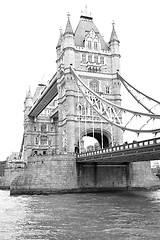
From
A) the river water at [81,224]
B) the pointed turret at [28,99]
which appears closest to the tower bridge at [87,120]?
the river water at [81,224]

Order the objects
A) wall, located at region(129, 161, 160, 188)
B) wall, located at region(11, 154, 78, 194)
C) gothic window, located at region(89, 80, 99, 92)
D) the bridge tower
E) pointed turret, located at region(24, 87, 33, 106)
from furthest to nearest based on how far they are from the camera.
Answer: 1. pointed turret, located at region(24, 87, 33, 106)
2. gothic window, located at region(89, 80, 99, 92)
3. the bridge tower
4. wall, located at region(129, 161, 160, 188)
5. wall, located at region(11, 154, 78, 194)

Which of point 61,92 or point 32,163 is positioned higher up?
point 61,92

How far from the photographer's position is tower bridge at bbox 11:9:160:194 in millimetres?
32781

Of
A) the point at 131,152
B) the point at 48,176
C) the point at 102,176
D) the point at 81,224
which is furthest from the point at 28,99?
the point at 81,224

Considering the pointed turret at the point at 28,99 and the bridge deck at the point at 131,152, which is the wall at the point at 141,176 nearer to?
the bridge deck at the point at 131,152

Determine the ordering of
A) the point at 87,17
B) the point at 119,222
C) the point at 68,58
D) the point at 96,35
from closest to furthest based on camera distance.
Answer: the point at 119,222
the point at 68,58
the point at 96,35
the point at 87,17

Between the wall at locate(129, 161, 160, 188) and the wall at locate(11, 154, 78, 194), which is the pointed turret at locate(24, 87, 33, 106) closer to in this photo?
Result: the wall at locate(11, 154, 78, 194)

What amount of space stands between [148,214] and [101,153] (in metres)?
12.3

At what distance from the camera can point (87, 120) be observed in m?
40.4

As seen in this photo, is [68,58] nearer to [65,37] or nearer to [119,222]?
[65,37]

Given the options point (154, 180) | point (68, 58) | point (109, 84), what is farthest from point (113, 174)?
point (68, 58)

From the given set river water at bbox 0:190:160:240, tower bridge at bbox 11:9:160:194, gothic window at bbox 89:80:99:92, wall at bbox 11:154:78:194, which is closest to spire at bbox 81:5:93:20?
tower bridge at bbox 11:9:160:194

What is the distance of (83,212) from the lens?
57.8ft

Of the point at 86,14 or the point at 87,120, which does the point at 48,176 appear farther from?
the point at 86,14
